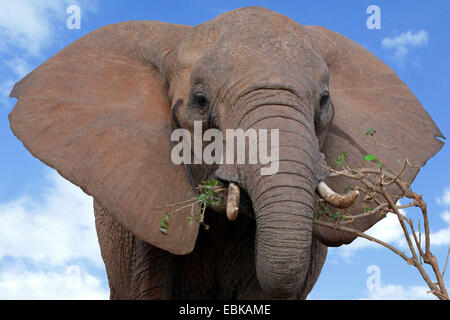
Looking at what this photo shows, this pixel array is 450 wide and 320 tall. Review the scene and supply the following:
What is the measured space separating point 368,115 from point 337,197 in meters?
1.68

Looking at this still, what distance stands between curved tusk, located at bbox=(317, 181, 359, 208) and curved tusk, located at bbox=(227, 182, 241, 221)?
0.44 metres

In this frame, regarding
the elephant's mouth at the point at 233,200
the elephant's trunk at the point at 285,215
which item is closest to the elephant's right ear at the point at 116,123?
the elephant's mouth at the point at 233,200

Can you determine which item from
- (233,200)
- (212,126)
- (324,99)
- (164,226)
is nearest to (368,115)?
(324,99)

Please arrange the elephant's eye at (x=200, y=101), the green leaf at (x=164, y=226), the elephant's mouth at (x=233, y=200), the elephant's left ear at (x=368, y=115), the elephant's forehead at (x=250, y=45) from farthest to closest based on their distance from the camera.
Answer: the elephant's left ear at (x=368, y=115) → the elephant's eye at (x=200, y=101) → the elephant's forehead at (x=250, y=45) → the green leaf at (x=164, y=226) → the elephant's mouth at (x=233, y=200)

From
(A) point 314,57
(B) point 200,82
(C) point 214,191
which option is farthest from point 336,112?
(C) point 214,191

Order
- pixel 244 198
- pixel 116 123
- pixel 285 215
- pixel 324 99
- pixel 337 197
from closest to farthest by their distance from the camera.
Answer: pixel 285 215, pixel 337 197, pixel 244 198, pixel 324 99, pixel 116 123

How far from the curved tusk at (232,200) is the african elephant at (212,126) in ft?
0.14

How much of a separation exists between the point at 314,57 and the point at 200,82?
70cm

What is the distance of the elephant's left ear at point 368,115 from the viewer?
4.14 metres

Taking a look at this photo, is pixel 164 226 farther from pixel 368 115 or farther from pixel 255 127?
pixel 368 115

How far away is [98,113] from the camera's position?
3922 mm

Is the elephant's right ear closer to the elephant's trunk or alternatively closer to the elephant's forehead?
Answer: the elephant's forehead

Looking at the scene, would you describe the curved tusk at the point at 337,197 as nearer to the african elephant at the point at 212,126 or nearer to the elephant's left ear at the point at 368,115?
the african elephant at the point at 212,126

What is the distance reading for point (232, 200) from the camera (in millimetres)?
2984
